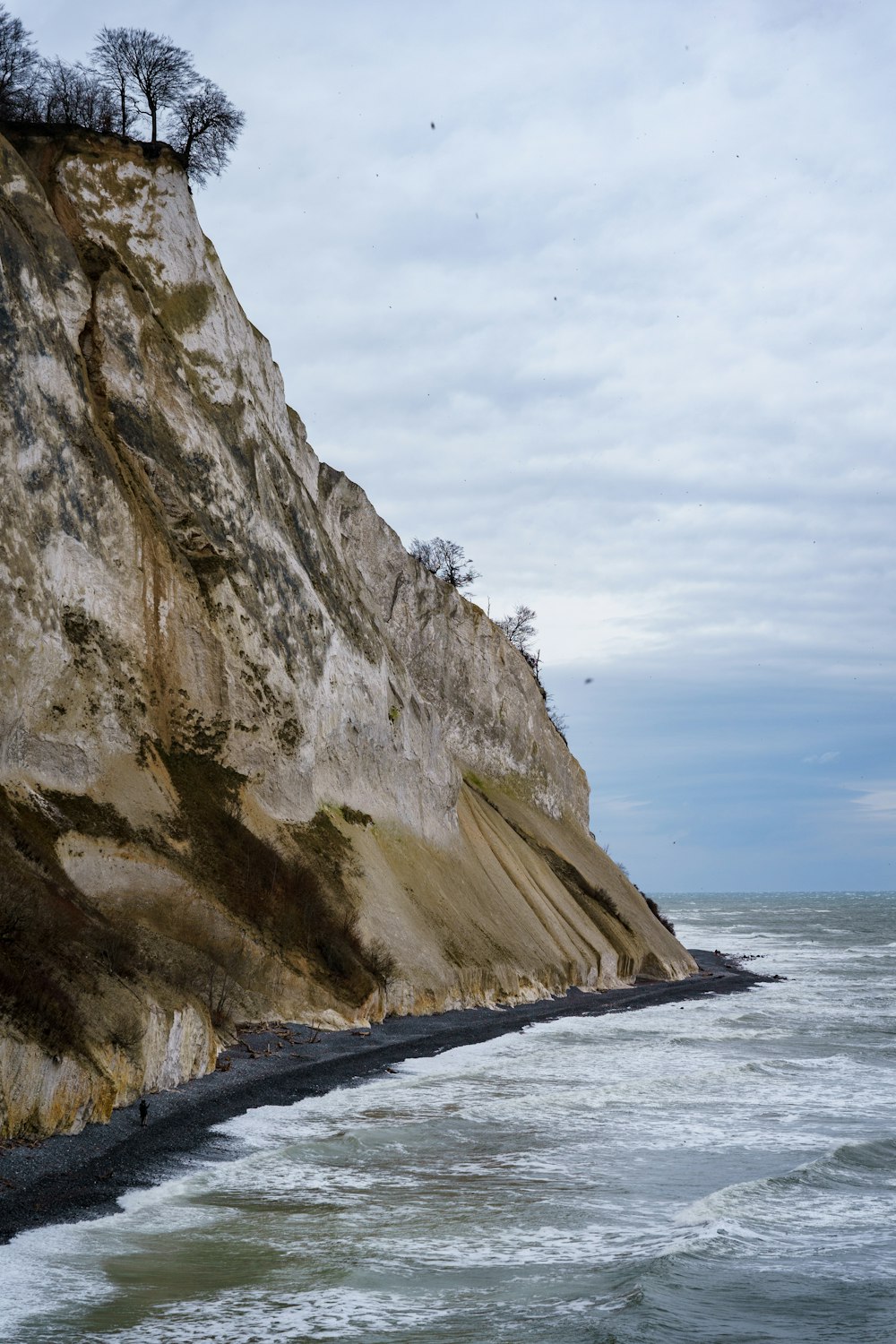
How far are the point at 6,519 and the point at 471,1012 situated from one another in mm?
14345

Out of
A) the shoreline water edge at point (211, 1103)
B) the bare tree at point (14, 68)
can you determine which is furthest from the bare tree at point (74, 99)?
the shoreline water edge at point (211, 1103)

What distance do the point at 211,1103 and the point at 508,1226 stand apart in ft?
18.7

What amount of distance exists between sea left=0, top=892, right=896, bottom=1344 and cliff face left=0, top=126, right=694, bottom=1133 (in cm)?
254

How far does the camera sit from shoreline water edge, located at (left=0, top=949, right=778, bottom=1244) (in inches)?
459

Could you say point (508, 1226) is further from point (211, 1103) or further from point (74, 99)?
point (74, 99)

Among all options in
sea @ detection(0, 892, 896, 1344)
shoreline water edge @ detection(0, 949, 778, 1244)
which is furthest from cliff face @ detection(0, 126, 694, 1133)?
sea @ detection(0, 892, 896, 1344)

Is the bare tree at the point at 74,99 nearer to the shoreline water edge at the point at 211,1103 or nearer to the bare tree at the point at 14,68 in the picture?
the bare tree at the point at 14,68

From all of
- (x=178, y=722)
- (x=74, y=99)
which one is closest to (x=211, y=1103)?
(x=178, y=722)

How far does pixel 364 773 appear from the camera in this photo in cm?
3103

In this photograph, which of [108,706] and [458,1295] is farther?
[108,706]

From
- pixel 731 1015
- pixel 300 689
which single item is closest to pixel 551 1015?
pixel 731 1015

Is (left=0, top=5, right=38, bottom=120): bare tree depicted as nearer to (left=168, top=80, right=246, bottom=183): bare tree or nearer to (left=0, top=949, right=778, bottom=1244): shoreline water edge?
(left=168, top=80, right=246, bottom=183): bare tree

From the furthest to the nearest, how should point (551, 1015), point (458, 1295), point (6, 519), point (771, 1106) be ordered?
point (551, 1015) < point (6, 519) < point (771, 1106) < point (458, 1295)

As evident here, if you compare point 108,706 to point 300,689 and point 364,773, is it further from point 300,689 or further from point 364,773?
point 364,773
